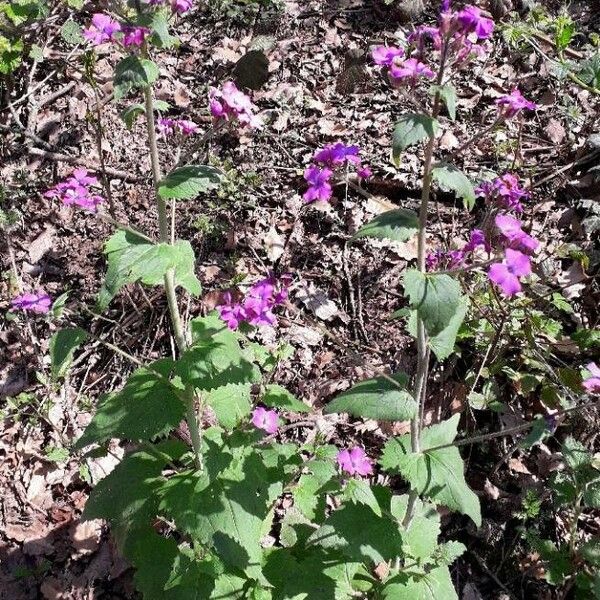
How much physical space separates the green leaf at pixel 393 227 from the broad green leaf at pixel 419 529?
1.25 m

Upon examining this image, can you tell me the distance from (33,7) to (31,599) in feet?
13.9

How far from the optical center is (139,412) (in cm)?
250

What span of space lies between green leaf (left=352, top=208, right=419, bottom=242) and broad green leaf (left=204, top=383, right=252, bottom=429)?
2.65 ft

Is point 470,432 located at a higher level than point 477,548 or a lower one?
higher

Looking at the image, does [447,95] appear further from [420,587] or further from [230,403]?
[420,587]

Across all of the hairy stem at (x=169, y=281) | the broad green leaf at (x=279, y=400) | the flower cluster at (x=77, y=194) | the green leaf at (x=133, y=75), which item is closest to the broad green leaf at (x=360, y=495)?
the broad green leaf at (x=279, y=400)

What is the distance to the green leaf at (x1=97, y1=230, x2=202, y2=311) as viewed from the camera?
224 centimetres

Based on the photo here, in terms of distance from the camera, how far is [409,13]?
5707 mm

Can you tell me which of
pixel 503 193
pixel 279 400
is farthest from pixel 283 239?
pixel 503 193

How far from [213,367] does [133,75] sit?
3.43 feet

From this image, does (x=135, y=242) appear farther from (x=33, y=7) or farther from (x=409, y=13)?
(x=409, y=13)

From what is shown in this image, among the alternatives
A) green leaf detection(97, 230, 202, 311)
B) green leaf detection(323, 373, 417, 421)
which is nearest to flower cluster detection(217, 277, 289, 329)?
green leaf detection(97, 230, 202, 311)

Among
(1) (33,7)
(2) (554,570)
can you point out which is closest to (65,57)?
(1) (33,7)

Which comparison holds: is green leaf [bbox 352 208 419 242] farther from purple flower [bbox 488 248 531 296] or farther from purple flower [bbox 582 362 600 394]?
purple flower [bbox 582 362 600 394]
